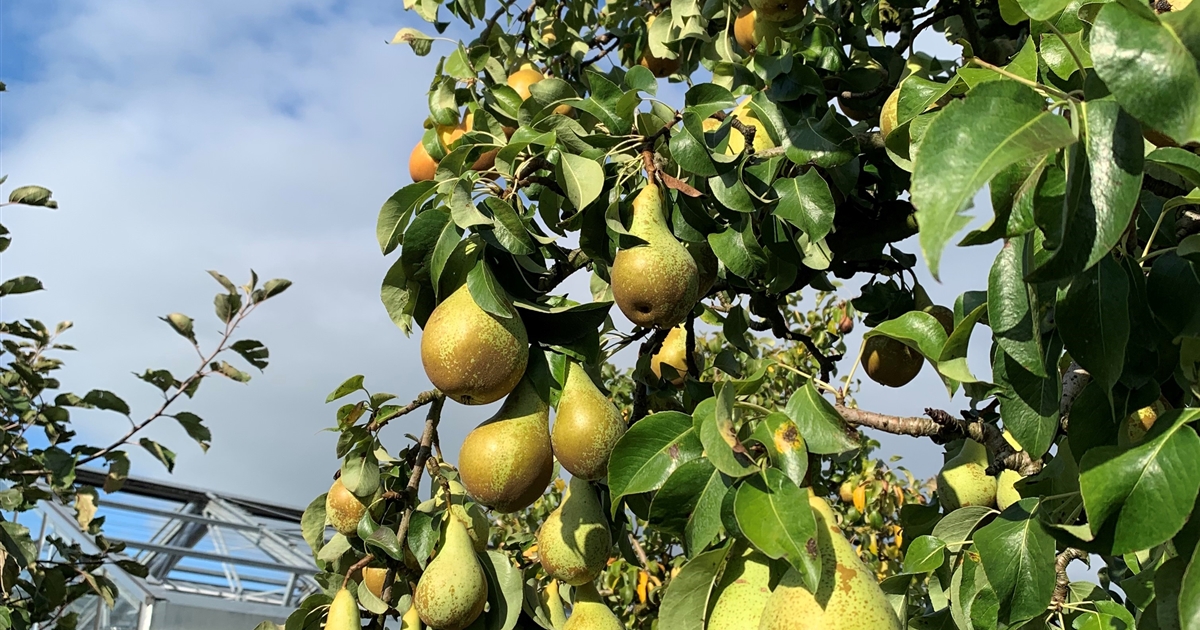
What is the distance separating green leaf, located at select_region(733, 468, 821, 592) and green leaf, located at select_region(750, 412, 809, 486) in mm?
35

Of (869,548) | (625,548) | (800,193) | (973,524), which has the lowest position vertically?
(869,548)

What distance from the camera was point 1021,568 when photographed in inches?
35.4

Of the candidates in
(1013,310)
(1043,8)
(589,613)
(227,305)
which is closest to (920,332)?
(1013,310)

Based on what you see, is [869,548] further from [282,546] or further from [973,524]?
[282,546]

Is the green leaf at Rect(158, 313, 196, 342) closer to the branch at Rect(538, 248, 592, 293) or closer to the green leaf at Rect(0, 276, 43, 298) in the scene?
the green leaf at Rect(0, 276, 43, 298)

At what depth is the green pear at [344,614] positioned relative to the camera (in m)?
1.44

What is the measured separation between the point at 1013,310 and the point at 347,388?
109 cm

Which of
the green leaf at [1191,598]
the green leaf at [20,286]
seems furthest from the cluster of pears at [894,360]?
the green leaf at [20,286]

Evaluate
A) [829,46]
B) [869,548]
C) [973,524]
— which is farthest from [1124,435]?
[869,548]

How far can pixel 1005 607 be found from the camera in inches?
35.6

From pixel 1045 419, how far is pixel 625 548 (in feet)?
3.15

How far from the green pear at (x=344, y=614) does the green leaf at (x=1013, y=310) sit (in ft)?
3.56

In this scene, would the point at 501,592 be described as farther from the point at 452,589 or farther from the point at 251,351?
the point at 251,351

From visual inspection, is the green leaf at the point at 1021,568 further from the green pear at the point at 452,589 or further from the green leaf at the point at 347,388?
the green leaf at the point at 347,388
